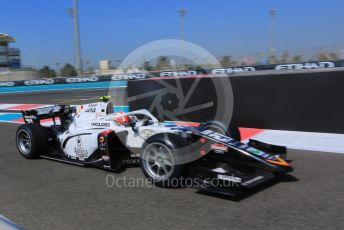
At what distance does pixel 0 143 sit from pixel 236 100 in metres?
4.88

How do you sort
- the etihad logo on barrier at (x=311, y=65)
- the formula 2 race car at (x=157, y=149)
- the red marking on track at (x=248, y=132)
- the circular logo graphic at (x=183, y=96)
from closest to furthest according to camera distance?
the formula 2 race car at (x=157, y=149) < the red marking on track at (x=248, y=132) < the circular logo graphic at (x=183, y=96) < the etihad logo on barrier at (x=311, y=65)

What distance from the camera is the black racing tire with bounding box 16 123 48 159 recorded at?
654 cm

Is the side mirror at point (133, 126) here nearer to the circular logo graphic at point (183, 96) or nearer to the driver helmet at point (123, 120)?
the driver helmet at point (123, 120)

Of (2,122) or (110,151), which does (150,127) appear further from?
(2,122)

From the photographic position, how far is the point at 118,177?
17.9 ft

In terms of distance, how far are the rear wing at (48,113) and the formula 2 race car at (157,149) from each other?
0.19 m

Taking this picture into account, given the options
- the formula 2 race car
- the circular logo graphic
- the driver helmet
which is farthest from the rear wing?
the driver helmet

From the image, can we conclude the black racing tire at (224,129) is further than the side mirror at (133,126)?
Yes

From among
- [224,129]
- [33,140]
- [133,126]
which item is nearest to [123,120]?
[133,126]

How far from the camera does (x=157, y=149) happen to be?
4.99 meters

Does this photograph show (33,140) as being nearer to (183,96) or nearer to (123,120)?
(123,120)

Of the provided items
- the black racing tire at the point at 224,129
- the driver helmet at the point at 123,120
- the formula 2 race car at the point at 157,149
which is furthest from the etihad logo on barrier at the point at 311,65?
the driver helmet at the point at 123,120

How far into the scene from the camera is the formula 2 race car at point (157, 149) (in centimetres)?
471

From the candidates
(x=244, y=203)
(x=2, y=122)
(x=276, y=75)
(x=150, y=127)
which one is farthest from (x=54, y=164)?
(x=2, y=122)
